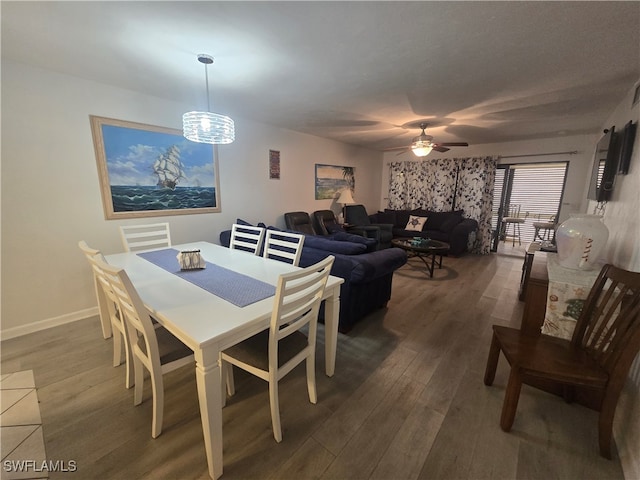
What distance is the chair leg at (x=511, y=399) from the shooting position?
137 centimetres

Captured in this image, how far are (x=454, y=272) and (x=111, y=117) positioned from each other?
16.3 feet

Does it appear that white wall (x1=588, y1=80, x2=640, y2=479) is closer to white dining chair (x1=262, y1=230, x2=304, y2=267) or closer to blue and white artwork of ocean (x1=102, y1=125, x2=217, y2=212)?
white dining chair (x1=262, y1=230, x2=304, y2=267)

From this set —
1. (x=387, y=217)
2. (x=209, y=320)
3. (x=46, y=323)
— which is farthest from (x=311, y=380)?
(x=387, y=217)

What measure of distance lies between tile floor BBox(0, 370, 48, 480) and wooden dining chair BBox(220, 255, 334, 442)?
36.7 inches

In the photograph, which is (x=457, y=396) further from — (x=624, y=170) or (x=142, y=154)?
(x=142, y=154)

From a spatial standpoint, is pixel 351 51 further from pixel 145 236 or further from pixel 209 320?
pixel 145 236

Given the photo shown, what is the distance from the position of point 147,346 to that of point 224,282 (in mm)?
519

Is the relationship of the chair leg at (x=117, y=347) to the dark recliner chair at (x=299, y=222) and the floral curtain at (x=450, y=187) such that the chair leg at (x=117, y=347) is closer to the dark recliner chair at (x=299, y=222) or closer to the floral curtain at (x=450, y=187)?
the dark recliner chair at (x=299, y=222)

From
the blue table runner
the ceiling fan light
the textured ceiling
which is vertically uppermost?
the textured ceiling

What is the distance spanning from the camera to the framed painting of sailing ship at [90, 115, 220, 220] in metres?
2.57

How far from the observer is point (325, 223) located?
511cm

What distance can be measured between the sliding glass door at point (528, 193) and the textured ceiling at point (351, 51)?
262cm

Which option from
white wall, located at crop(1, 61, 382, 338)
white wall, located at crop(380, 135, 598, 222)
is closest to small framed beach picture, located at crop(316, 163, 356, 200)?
white wall, located at crop(1, 61, 382, 338)

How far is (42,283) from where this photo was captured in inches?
92.7
